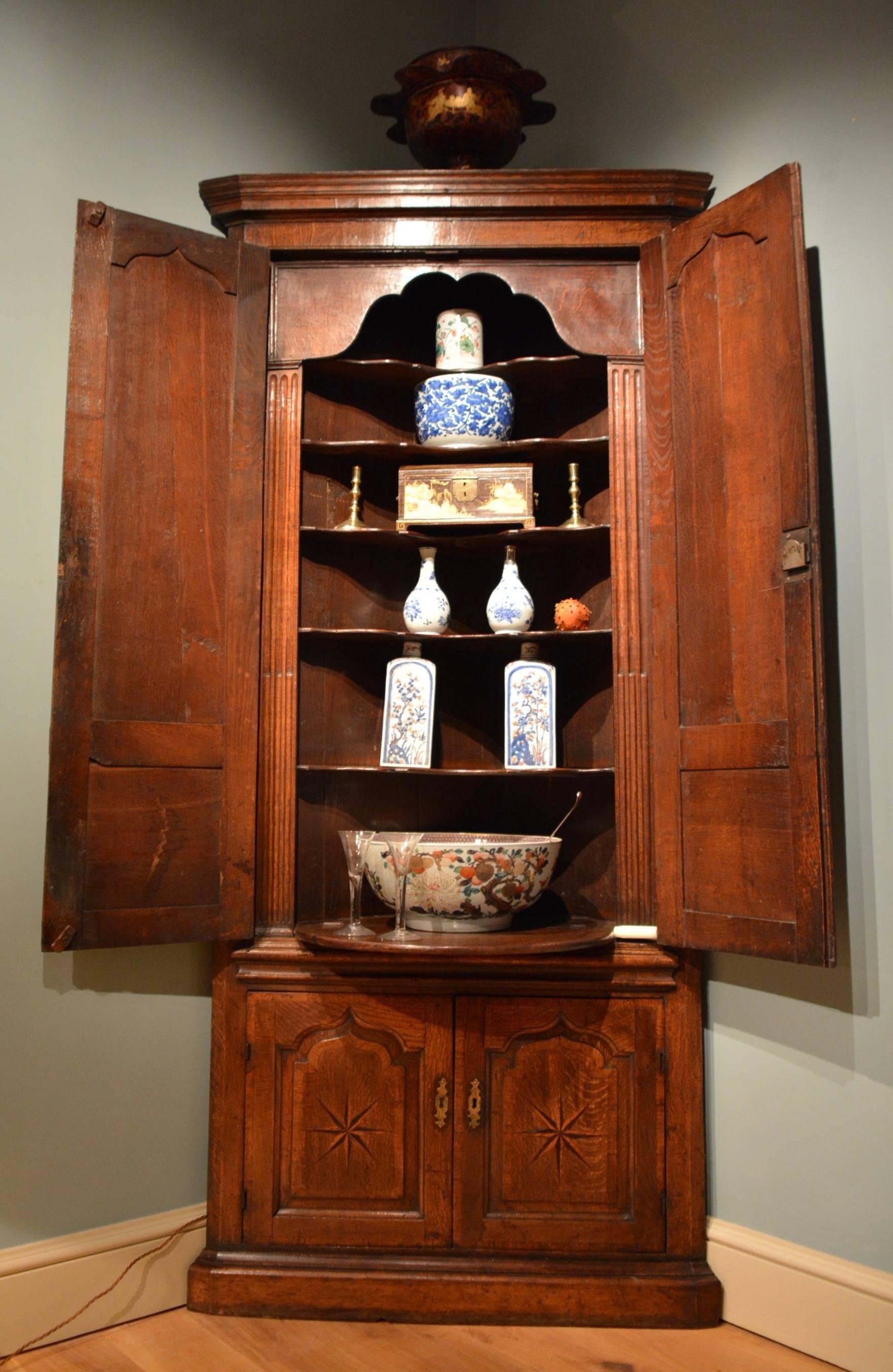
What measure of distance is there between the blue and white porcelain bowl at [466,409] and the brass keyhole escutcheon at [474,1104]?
1.30 meters

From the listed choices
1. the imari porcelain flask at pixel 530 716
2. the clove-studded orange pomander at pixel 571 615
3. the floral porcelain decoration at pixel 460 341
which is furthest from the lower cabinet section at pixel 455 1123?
the floral porcelain decoration at pixel 460 341

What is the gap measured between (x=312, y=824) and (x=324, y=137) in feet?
5.47

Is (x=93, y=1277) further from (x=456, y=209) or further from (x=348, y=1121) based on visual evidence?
(x=456, y=209)

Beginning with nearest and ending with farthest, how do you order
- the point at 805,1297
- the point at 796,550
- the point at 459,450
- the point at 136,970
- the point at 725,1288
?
the point at 796,550 < the point at 805,1297 < the point at 725,1288 < the point at 136,970 < the point at 459,450

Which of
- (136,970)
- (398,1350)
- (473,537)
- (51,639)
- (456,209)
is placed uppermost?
(456,209)

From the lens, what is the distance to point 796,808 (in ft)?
5.91

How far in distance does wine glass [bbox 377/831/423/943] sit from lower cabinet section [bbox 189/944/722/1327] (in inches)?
4.1

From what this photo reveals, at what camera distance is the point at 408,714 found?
2223 mm

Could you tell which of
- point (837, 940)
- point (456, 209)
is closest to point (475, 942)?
point (837, 940)

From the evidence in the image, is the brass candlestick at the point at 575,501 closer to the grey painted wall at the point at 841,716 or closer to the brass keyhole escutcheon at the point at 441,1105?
the grey painted wall at the point at 841,716

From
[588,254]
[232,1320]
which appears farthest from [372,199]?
[232,1320]

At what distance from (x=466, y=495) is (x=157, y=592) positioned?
0.67m

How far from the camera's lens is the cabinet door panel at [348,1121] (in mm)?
2027

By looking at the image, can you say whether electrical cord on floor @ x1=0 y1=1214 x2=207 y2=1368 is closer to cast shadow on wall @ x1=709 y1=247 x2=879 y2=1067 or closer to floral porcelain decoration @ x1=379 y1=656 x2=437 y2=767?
floral porcelain decoration @ x1=379 y1=656 x2=437 y2=767
